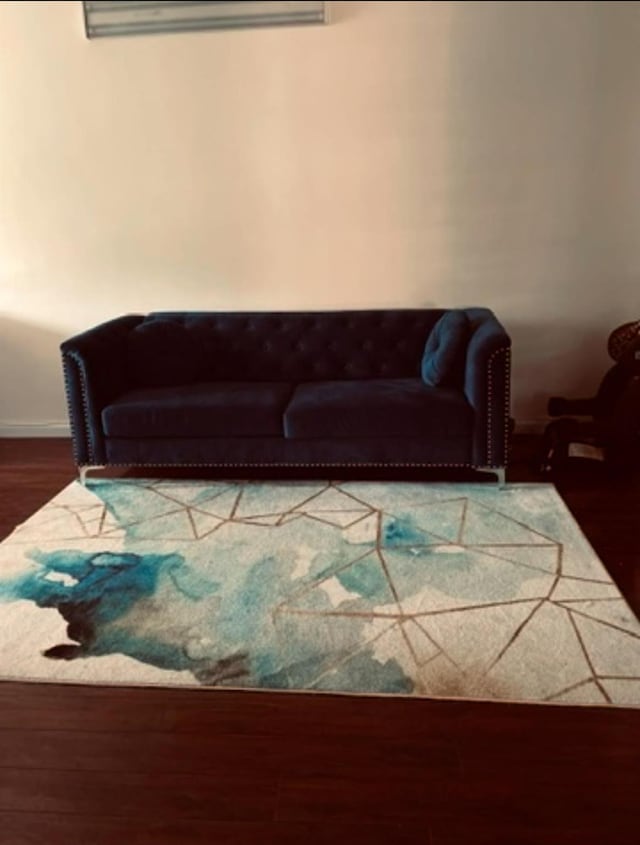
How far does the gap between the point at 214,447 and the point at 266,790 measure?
A: 168 cm

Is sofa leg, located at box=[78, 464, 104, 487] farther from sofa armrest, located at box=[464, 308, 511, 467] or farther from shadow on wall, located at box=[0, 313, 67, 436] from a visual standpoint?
sofa armrest, located at box=[464, 308, 511, 467]

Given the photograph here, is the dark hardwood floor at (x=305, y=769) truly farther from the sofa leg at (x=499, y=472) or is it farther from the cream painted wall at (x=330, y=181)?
the cream painted wall at (x=330, y=181)

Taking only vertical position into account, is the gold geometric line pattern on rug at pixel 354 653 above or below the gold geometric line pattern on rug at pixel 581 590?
below

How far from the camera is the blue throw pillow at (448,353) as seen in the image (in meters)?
2.85

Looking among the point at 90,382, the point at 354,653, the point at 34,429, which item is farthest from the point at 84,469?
the point at 354,653

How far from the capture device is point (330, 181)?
10.5ft

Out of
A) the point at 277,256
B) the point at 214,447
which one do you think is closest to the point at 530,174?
the point at 277,256

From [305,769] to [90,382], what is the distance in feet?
6.42

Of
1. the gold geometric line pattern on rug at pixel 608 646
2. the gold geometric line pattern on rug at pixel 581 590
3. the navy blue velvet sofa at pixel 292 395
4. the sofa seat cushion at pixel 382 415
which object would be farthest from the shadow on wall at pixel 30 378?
the gold geometric line pattern on rug at pixel 608 646

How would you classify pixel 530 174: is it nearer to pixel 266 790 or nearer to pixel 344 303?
pixel 344 303

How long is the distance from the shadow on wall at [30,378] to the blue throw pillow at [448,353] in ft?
6.80

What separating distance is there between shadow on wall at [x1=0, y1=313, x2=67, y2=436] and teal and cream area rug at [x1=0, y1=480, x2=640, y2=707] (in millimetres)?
1073

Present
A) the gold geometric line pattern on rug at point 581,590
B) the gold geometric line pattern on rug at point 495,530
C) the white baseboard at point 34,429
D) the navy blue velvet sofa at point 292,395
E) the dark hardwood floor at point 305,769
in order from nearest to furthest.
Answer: the dark hardwood floor at point 305,769 < the gold geometric line pattern on rug at point 581,590 < the gold geometric line pattern on rug at point 495,530 < the navy blue velvet sofa at point 292,395 < the white baseboard at point 34,429

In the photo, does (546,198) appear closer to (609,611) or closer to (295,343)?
(295,343)
